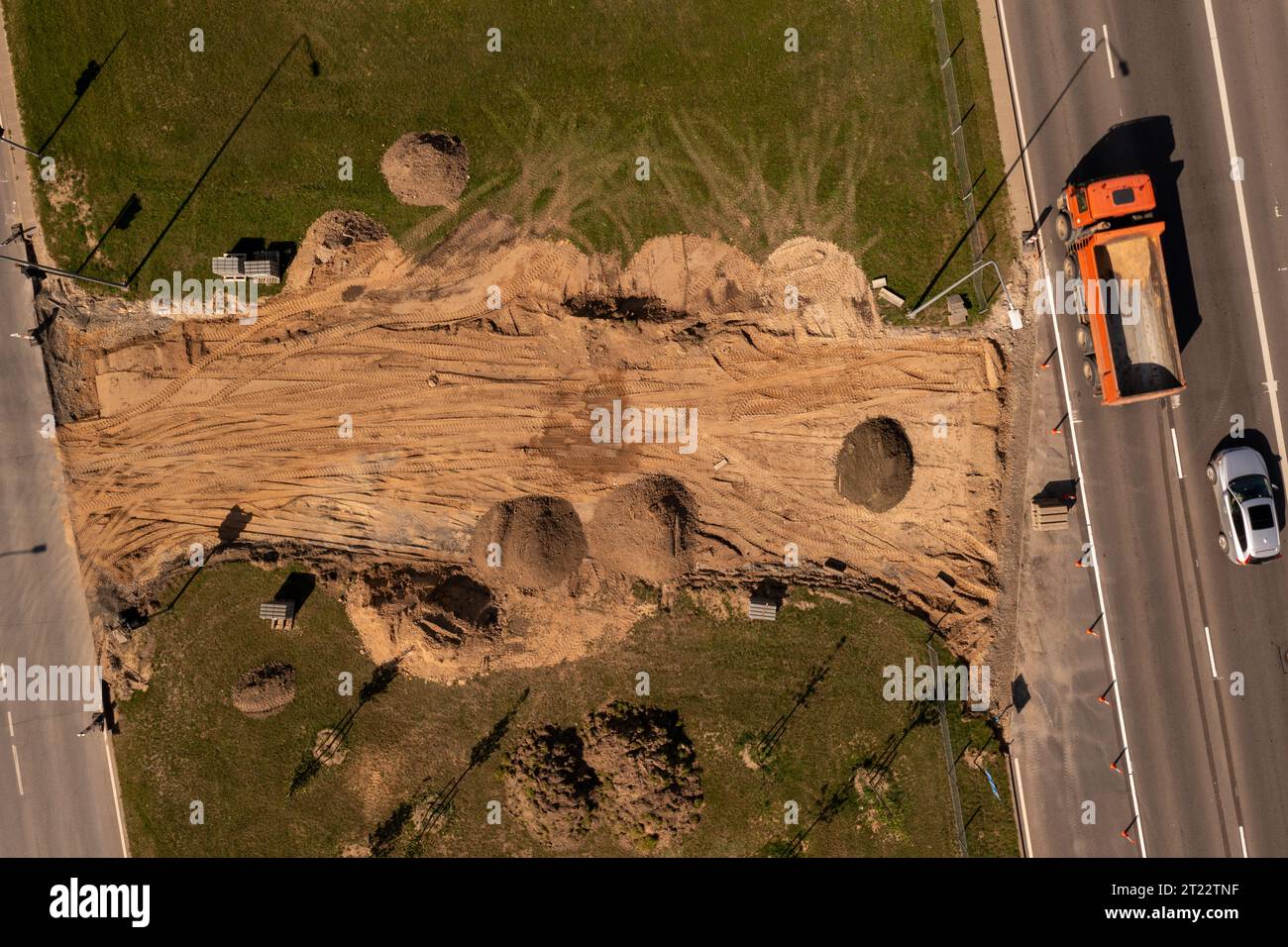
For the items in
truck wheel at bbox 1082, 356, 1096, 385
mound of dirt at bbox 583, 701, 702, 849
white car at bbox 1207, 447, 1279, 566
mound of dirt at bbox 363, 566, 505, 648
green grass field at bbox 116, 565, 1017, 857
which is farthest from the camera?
green grass field at bbox 116, 565, 1017, 857

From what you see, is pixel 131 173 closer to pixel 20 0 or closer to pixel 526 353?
pixel 20 0

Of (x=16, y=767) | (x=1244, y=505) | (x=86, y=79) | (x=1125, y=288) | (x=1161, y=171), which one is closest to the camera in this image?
(x=1125, y=288)

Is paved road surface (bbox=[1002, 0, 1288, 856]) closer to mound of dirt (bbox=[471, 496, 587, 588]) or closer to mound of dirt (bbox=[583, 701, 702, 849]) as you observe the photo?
mound of dirt (bbox=[583, 701, 702, 849])

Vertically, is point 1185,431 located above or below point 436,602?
above

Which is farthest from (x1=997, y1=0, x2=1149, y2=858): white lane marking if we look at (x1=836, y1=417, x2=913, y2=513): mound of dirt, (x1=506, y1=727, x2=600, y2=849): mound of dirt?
(x1=506, y1=727, x2=600, y2=849): mound of dirt

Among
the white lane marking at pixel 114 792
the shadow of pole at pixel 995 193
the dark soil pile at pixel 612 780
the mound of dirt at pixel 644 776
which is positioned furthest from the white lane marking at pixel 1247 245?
the white lane marking at pixel 114 792

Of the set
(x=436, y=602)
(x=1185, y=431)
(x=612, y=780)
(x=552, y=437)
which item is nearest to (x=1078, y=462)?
(x=1185, y=431)

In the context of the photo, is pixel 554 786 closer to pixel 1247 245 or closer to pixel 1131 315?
pixel 1131 315
